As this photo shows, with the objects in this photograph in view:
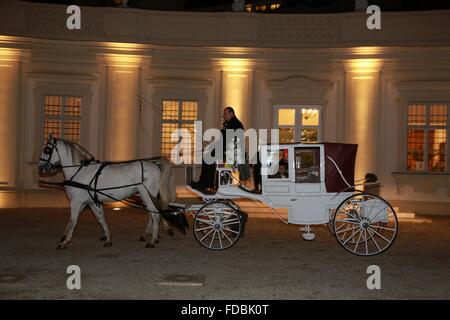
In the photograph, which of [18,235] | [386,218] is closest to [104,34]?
[18,235]

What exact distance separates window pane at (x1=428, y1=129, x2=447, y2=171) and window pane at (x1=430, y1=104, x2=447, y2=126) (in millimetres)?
224

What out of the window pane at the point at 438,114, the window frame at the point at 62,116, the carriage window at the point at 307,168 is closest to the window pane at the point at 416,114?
the window pane at the point at 438,114

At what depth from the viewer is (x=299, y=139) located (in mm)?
16922

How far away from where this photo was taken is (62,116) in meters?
16.6

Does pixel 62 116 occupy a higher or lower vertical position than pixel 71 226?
higher

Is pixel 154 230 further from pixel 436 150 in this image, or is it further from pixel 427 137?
pixel 436 150

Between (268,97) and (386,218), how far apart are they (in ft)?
27.3

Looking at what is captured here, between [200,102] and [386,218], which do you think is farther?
[200,102]

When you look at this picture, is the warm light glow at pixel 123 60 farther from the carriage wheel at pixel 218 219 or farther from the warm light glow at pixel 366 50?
the carriage wheel at pixel 218 219

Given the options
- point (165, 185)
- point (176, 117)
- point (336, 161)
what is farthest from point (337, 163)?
point (176, 117)

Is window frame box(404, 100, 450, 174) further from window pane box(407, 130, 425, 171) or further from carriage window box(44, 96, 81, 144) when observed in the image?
carriage window box(44, 96, 81, 144)

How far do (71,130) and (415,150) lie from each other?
9858mm

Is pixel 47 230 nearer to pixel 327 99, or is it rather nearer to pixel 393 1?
pixel 327 99

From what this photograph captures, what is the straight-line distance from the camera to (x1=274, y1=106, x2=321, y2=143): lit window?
16.9m
